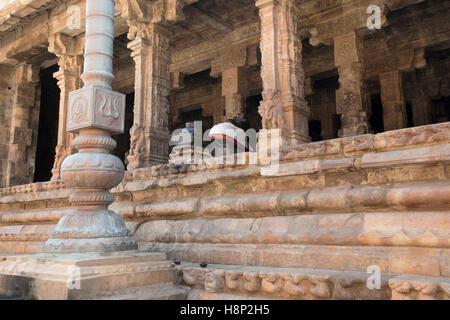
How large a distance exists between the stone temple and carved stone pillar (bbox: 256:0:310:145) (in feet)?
0.06

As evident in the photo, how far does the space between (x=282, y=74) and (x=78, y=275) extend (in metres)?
3.46

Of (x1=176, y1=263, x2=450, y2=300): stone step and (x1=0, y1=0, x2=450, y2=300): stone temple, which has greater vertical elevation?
(x1=0, y1=0, x2=450, y2=300): stone temple

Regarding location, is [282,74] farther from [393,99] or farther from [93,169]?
[393,99]

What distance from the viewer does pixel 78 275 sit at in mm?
2857

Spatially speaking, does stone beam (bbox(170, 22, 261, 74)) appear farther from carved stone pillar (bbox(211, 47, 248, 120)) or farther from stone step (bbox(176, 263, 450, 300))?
stone step (bbox(176, 263, 450, 300))

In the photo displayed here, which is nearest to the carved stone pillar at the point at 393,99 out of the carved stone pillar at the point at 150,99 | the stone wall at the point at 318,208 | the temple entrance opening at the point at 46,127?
the carved stone pillar at the point at 150,99

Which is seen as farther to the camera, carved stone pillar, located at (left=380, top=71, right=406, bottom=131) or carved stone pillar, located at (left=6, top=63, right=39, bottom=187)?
carved stone pillar, located at (left=6, top=63, right=39, bottom=187)

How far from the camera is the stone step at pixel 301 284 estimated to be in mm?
2662

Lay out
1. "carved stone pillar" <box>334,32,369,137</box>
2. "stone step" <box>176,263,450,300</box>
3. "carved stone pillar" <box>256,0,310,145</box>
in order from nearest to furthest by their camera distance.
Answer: "stone step" <box>176,263,450,300</box> → "carved stone pillar" <box>256,0,310,145</box> → "carved stone pillar" <box>334,32,369,137</box>

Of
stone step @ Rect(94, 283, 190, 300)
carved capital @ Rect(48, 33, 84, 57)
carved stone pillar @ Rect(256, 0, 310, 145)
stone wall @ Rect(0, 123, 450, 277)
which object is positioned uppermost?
carved capital @ Rect(48, 33, 84, 57)

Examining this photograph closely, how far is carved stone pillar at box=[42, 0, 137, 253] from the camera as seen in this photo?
3.31 m

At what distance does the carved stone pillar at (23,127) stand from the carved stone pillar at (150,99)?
526cm

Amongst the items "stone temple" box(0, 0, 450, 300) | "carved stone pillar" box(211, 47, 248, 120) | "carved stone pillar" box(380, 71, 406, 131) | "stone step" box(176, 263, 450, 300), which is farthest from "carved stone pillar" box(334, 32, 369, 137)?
"stone step" box(176, 263, 450, 300)
